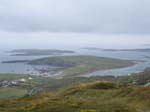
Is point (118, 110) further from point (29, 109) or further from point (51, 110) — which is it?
point (29, 109)

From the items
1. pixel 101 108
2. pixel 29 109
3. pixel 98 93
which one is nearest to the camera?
pixel 101 108

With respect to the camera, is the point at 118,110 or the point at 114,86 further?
the point at 114,86

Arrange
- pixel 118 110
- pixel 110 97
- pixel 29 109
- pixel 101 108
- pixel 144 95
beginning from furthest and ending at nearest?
pixel 110 97 → pixel 144 95 → pixel 29 109 → pixel 101 108 → pixel 118 110

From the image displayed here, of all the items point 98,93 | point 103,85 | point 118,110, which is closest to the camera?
point 118,110

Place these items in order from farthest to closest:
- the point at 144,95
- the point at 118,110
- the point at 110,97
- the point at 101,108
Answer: the point at 110,97 → the point at 144,95 → the point at 101,108 → the point at 118,110

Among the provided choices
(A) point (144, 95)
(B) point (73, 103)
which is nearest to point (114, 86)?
(A) point (144, 95)

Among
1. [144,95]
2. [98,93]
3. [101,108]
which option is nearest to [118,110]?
[101,108]

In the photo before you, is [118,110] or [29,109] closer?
[118,110]

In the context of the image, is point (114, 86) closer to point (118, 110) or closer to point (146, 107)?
point (146, 107)
